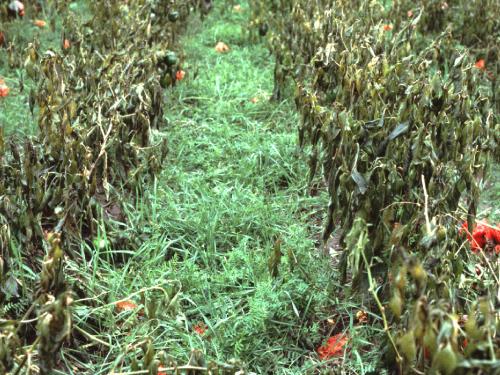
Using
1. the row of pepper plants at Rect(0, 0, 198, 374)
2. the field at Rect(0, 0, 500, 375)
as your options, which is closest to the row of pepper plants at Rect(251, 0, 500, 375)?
the field at Rect(0, 0, 500, 375)

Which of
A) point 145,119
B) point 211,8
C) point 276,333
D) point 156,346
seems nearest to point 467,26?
point 211,8

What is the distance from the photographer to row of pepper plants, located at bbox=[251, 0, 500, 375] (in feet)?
5.86

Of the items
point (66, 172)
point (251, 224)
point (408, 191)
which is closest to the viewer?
point (408, 191)

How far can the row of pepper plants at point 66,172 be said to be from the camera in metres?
2.23

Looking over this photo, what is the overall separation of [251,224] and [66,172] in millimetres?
981

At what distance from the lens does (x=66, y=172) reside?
2.87m

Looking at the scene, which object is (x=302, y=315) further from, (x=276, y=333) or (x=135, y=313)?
(x=135, y=313)

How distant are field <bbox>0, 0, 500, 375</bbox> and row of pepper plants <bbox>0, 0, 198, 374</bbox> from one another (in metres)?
0.01

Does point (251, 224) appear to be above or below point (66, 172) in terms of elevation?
below

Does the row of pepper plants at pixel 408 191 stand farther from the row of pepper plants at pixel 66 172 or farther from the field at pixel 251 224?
the row of pepper plants at pixel 66 172

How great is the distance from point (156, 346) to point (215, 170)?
144 cm

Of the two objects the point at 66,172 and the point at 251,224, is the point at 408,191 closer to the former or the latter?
the point at 251,224

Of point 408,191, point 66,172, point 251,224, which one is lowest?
point 251,224

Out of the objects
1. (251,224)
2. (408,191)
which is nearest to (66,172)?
(251,224)
